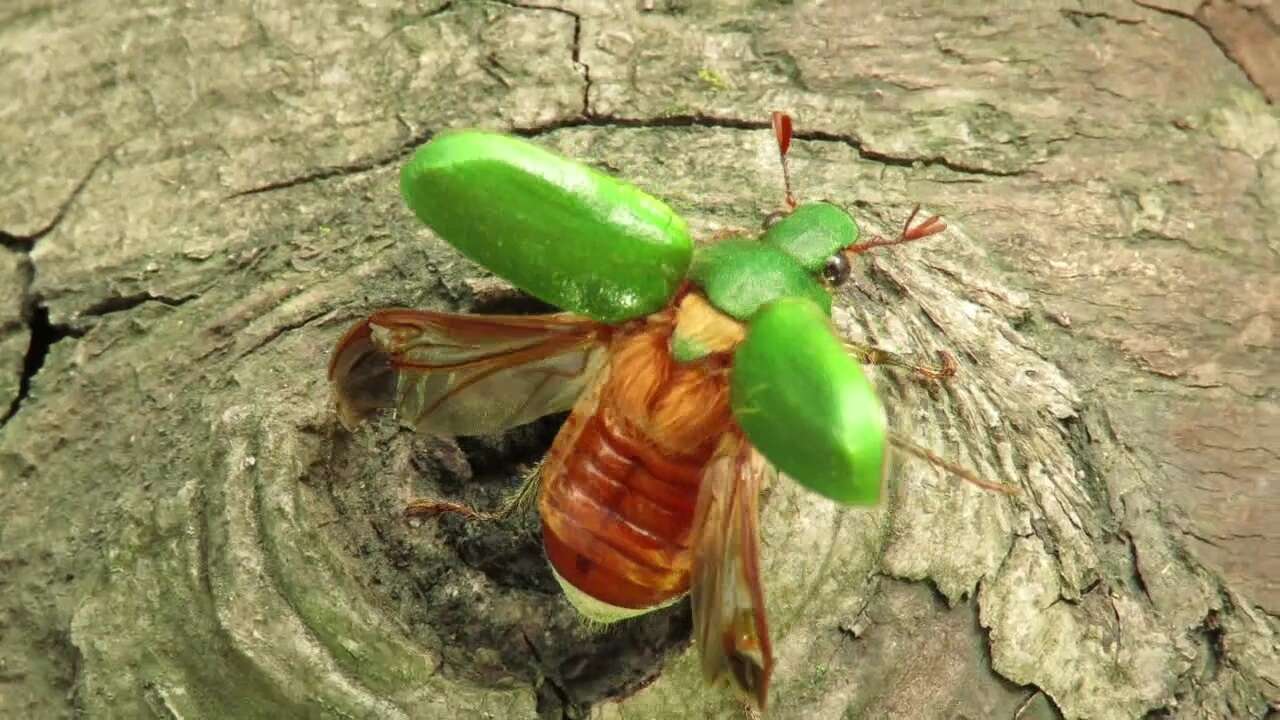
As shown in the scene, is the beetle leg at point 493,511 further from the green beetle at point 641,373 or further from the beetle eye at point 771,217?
the beetle eye at point 771,217

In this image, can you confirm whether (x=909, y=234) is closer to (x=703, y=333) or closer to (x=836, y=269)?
(x=836, y=269)

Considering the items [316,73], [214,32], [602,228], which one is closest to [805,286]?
[602,228]

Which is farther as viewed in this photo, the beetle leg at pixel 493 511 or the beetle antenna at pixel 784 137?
the beetle antenna at pixel 784 137

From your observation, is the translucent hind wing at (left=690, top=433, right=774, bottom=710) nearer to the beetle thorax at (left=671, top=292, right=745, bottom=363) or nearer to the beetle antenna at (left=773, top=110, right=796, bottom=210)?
the beetle thorax at (left=671, top=292, right=745, bottom=363)

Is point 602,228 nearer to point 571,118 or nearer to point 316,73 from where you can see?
point 571,118

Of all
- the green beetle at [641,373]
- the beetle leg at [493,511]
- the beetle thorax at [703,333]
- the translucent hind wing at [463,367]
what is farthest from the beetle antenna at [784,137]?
the beetle leg at [493,511]
